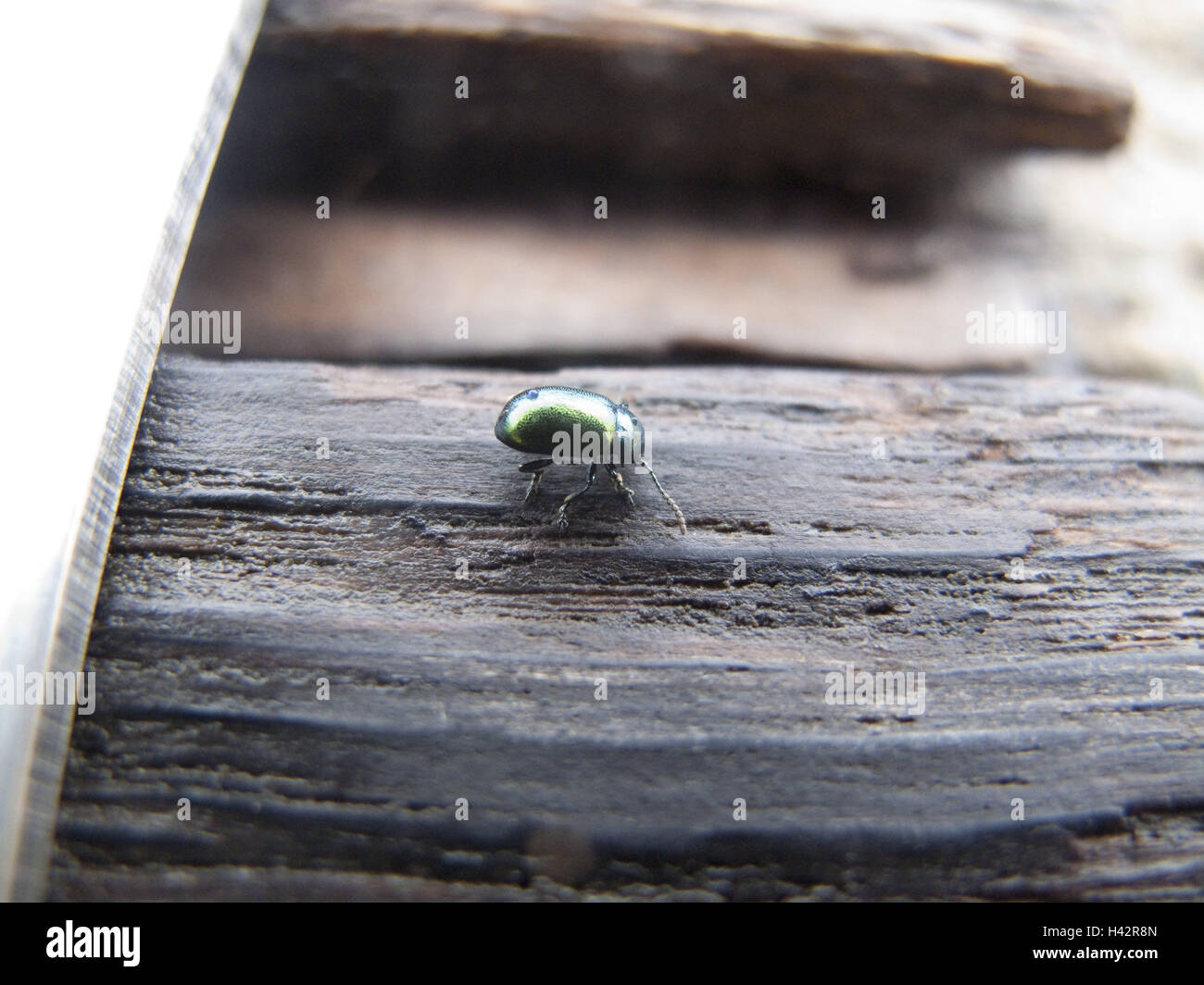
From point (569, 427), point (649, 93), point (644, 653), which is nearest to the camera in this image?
point (644, 653)

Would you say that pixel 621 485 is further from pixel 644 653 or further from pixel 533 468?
pixel 644 653

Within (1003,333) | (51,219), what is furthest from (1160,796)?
(51,219)

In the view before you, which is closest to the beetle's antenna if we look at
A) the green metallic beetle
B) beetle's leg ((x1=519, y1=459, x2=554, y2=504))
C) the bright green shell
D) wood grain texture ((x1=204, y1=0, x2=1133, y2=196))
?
the green metallic beetle

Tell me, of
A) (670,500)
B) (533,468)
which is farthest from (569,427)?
(670,500)

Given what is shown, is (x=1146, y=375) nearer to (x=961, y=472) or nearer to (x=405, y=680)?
(x=961, y=472)

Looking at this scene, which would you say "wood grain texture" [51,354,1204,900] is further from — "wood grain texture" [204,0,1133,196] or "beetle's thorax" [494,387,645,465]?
"wood grain texture" [204,0,1133,196]

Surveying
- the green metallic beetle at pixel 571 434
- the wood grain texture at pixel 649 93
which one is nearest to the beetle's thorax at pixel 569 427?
the green metallic beetle at pixel 571 434

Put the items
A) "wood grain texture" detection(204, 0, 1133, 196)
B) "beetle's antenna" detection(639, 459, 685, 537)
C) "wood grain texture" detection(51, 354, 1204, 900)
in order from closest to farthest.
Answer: "wood grain texture" detection(51, 354, 1204, 900)
"beetle's antenna" detection(639, 459, 685, 537)
"wood grain texture" detection(204, 0, 1133, 196)
